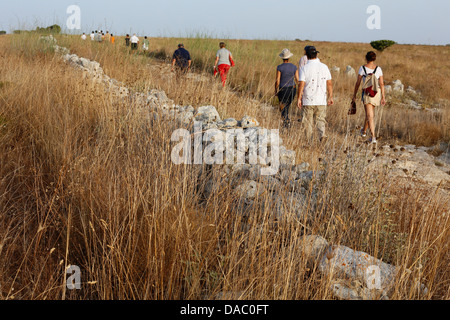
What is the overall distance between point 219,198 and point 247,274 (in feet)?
2.94

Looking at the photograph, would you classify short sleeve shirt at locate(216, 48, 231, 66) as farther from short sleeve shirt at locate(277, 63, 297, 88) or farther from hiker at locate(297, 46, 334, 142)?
hiker at locate(297, 46, 334, 142)

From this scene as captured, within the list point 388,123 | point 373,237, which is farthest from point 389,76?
point 373,237

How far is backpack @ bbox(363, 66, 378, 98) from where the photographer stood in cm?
607

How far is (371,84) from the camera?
6.09 meters

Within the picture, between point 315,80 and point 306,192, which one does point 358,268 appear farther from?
point 315,80

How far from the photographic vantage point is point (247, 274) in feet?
6.21

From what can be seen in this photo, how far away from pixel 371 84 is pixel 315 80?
1143 millimetres

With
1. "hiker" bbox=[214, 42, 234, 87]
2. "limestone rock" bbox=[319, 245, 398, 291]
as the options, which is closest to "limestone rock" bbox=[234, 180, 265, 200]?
"limestone rock" bbox=[319, 245, 398, 291]

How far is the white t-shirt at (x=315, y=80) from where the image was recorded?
563 centimetres

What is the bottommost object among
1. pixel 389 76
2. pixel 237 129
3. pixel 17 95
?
pixel 237 129

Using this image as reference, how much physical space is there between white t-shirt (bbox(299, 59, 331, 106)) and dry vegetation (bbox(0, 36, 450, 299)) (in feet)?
3.99

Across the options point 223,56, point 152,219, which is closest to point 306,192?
point 152,219

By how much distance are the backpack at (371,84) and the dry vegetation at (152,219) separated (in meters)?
2.31
